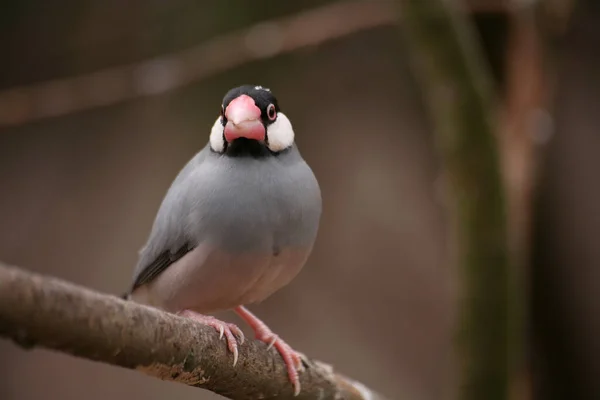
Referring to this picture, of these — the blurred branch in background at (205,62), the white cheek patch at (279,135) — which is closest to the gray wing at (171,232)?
the white cheek patch at (279,135)

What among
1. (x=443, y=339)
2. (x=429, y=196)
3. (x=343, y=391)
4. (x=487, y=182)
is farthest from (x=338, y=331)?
(x=343, y=391)

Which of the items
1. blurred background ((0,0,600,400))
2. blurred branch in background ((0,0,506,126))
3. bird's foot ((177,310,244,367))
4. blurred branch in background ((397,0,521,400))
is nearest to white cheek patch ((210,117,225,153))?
bird's foot ((177,310,244,367))

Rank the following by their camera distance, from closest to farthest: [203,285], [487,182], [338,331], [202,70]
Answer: [203,285]
[487,182]
[202,70]
[338,331]

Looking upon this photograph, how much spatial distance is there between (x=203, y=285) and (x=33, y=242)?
2.24m

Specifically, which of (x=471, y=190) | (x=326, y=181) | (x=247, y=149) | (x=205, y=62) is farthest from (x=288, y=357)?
(x=326, y=181)

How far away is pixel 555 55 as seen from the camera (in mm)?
2885

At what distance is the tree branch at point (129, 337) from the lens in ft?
2.56

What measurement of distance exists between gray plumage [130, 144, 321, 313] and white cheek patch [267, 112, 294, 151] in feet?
0.04

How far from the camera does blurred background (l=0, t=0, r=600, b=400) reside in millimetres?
2963

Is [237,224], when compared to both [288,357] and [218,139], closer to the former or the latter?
[218,139]

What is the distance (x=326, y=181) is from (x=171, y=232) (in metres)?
1.91

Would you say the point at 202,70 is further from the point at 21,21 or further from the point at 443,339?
the point at 443,339

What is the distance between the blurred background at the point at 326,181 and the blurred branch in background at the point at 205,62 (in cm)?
10

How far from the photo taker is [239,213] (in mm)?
1202
